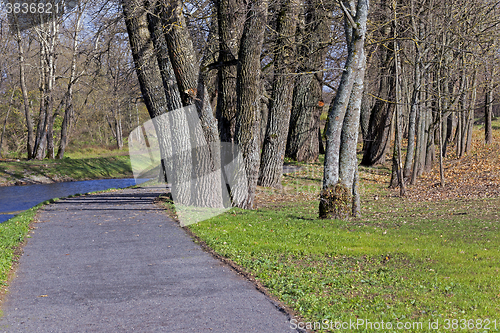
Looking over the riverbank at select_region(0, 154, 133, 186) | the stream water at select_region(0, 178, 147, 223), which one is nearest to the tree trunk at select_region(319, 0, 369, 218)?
the stream water at select_region(0, 178, 147, 223)

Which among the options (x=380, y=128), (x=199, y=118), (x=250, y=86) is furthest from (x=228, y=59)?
(x=380, y=128)

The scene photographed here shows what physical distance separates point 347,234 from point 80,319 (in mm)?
5434

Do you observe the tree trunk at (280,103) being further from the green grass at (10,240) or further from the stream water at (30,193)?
the stream water at (30,193)

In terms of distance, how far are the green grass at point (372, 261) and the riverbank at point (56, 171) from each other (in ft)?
63.3

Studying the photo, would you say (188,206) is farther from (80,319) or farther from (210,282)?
(80,319)

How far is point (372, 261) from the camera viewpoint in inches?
280

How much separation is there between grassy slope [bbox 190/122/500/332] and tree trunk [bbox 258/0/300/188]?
15.3ft

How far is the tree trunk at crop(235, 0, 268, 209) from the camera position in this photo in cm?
1204

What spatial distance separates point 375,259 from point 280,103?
10.5 meters

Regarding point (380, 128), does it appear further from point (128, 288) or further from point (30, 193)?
point (128, 288)

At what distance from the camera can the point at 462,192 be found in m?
16.8

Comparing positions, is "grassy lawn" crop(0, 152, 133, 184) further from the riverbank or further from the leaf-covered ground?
the leaf-covered ground

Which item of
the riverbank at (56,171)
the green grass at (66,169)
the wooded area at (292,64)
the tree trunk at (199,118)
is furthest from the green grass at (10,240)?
the green grass at (66,169)

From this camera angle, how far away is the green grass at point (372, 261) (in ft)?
16.9
